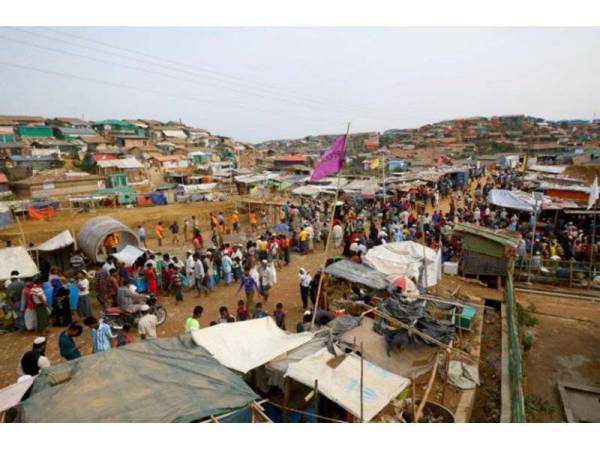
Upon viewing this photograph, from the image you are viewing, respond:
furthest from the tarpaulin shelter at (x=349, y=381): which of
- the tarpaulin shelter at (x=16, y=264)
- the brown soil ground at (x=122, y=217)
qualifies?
the brown soil ground at (x=122, y=217)

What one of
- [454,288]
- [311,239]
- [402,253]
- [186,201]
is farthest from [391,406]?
[186,201]

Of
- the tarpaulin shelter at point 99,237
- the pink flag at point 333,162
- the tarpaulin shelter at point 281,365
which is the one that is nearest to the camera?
the tarpaulin shelter at point 281,365

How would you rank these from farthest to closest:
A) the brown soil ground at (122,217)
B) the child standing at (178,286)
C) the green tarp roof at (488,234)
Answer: the brown soil ground at (122,217), the green tarp roof at (488,234), the child standing at (178,286)

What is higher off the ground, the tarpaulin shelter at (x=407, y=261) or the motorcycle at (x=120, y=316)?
the tarpaulin shelter at (x=407, y=261)

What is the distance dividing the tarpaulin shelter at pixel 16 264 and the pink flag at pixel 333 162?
29.4 ft

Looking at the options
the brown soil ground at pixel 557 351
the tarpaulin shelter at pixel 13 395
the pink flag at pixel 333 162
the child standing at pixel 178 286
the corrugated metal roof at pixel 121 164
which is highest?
the pink flag at pixel 333 162

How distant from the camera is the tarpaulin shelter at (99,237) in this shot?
1415 cm

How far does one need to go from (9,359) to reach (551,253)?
17922 millimetres

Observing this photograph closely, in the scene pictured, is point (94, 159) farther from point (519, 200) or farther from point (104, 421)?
point (104, 421)

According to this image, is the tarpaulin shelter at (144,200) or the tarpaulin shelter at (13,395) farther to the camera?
the tarpaulin shelter at (144,200)

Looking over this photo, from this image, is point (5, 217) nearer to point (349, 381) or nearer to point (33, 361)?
point (33, 361)

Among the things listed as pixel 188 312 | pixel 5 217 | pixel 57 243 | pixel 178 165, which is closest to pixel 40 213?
pixel 5 217

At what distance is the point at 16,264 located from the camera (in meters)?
11.6

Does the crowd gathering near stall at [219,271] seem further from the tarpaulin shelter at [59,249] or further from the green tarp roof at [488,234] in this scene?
the green tarp roof at [488,234]
